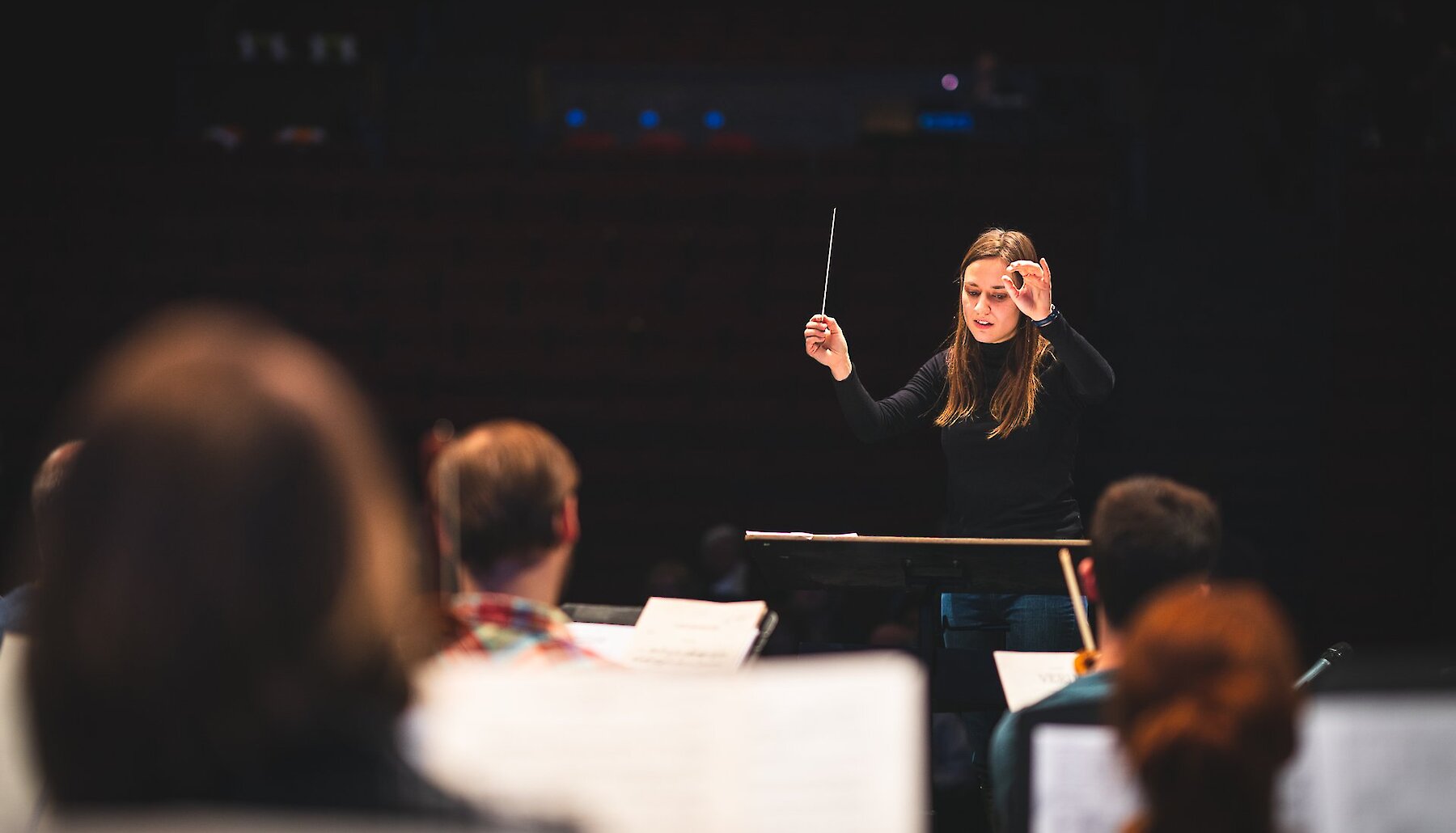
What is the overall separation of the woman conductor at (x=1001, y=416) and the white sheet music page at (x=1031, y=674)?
0.76 m

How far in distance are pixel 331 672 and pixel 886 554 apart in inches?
59.4

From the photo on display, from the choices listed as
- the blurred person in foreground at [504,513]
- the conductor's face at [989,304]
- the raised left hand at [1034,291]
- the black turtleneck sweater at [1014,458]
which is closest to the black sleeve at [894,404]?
the black turtleneck sweater at [1014,458]

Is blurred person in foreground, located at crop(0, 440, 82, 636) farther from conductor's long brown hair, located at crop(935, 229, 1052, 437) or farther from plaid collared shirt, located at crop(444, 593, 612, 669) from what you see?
conductor's long brown hair, located at crop(935, 229, 1052, 437)

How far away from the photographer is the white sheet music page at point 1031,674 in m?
1.59

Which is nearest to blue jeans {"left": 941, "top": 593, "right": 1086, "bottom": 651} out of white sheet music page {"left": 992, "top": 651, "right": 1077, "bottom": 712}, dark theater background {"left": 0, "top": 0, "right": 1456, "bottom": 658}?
white sheet music page {"left": 992, "top": 651, "right": 1077, "bottom": 712}

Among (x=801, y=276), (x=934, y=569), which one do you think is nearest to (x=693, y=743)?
(x=934, y=569)

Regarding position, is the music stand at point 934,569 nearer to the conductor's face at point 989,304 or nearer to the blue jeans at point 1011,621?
the blue jeans at point 1011,621

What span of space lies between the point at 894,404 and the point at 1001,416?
249 millimetres

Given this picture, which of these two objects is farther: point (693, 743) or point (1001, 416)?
point (1001, 416)

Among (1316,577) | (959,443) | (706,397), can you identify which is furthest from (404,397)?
(1316,577)

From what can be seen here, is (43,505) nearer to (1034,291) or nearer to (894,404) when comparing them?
(894,404)

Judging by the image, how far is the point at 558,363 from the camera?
5.84 meters

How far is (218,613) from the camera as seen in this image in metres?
0.71

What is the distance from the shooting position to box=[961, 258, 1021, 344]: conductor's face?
2.60 meters
